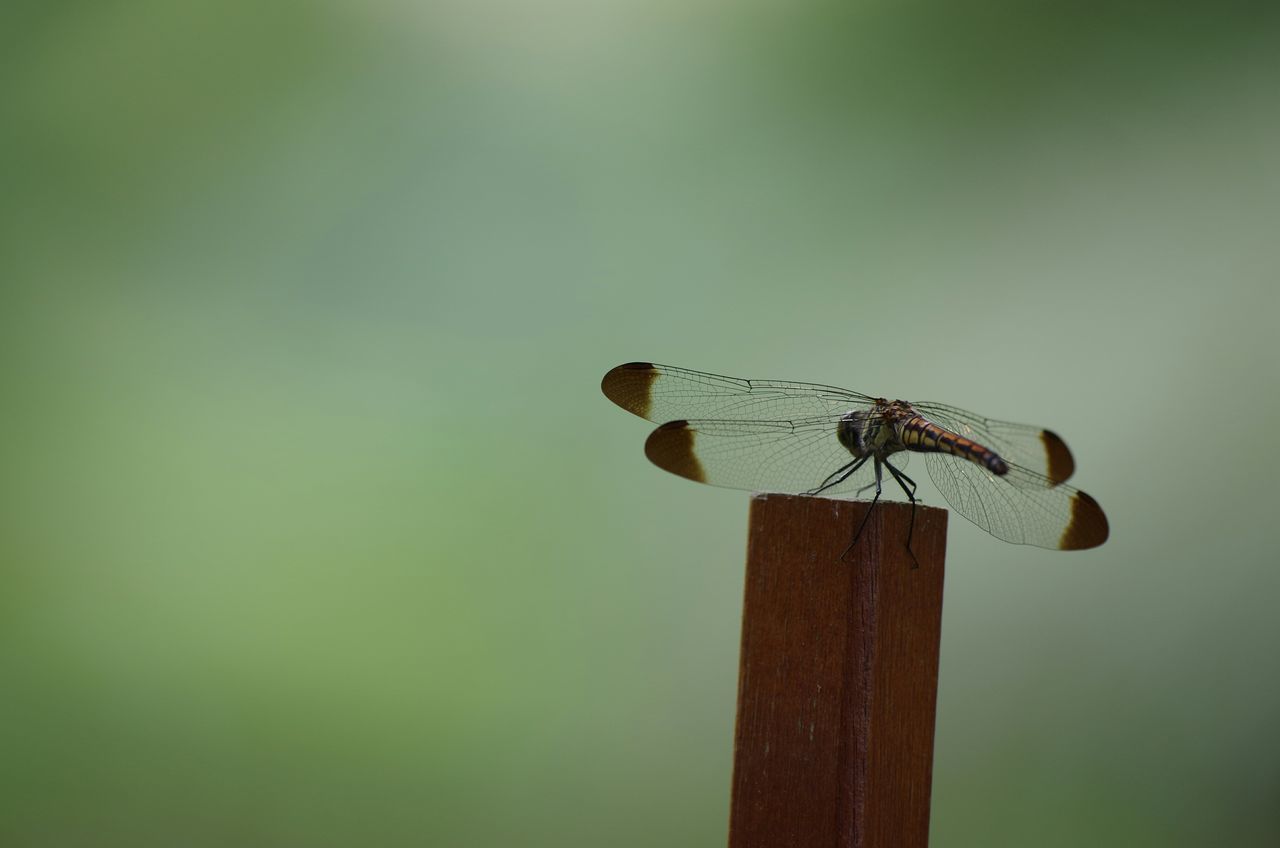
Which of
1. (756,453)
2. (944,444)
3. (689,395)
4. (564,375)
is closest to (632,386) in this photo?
(689,395)

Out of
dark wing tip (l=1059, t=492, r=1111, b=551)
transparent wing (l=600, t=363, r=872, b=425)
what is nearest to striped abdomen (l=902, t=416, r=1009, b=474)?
dark wing tip (l=1059, t=492, r=1111, b=551)

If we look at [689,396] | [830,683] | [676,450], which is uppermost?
[689,396]

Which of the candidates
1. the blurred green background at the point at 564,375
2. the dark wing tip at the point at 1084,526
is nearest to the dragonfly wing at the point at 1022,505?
the dark wing tip at the point at 1084,526

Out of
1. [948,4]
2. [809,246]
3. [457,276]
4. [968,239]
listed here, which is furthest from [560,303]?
[948,4]

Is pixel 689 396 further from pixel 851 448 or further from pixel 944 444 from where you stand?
pixel 944 444

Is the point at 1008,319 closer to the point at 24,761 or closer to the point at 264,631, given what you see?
the point at 264,631

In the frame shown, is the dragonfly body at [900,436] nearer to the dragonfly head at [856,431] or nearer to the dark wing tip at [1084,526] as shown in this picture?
the dragonfly head at [856,431]
